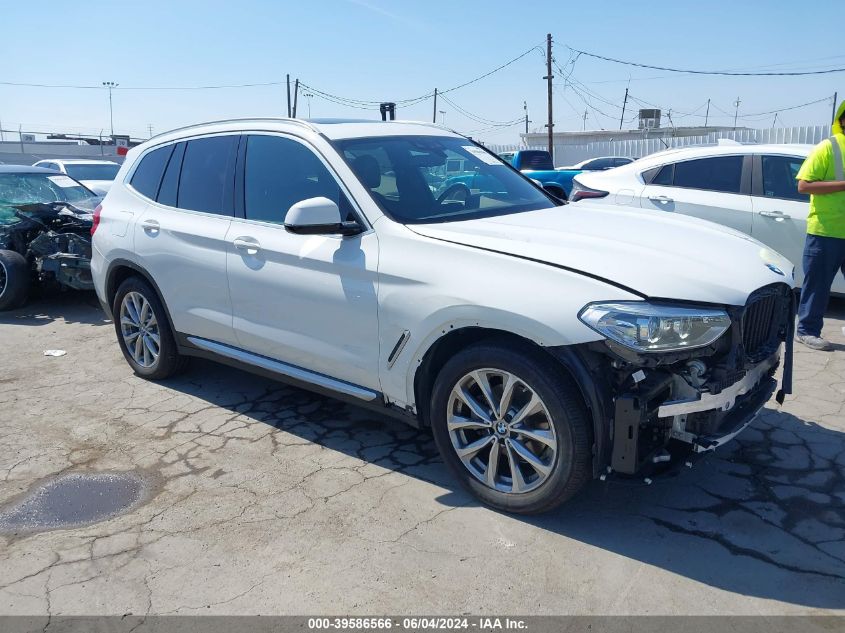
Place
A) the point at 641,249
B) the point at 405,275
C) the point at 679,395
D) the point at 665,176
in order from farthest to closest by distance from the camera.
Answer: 1. the point at 665,176
2. the point at 405,275
3. the point at 641,249
4. the point at 679,395

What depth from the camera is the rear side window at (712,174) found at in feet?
22.8

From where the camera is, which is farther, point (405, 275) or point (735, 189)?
point (735, 189)

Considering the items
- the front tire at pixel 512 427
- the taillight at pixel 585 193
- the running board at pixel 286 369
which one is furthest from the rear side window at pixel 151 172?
the taillight at pixel 585 193

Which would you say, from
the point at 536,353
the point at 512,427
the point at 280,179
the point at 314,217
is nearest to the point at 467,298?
the point at 536,353

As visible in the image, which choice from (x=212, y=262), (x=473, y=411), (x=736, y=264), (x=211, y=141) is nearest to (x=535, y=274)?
(x=473, y=411)

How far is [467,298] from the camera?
10.5 feet

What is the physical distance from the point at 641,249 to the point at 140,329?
3866 millimetres

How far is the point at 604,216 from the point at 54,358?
16.6ft

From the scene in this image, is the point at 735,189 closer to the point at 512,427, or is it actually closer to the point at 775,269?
the point at 775,269

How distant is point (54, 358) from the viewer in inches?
254

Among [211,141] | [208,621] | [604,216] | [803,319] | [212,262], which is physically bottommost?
[208,621]

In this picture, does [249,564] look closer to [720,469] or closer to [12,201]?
[720,469]

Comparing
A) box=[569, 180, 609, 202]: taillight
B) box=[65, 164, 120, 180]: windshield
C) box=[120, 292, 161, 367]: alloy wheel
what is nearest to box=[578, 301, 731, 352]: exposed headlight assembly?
box=[120, 292, 161, 367]: alloy wheel

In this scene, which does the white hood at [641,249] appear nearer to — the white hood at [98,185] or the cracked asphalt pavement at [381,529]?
the cracked asphalt pavement at [381,529]
